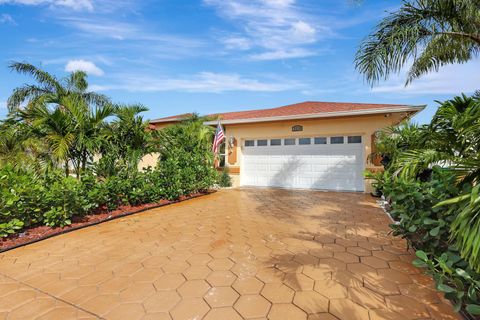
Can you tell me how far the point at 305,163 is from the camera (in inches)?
397

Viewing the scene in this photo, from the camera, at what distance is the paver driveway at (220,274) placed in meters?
2.18

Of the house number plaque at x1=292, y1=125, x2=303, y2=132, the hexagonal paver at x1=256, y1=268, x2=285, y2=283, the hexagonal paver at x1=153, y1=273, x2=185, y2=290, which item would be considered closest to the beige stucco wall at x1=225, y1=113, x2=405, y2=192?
the house number plaque at x1=292, y1=125, x2=303, y2=132

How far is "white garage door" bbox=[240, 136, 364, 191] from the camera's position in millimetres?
9336

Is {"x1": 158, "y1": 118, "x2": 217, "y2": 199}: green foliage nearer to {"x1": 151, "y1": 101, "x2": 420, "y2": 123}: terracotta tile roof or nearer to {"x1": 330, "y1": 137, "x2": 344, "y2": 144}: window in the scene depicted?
{"x1": 151, "y1": 101, "x2": 420, "y2": 123}: terracotta tile roof

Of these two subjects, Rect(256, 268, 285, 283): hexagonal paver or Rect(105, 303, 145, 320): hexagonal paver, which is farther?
Rect(256, 268, 285, 283): hexagonal paver

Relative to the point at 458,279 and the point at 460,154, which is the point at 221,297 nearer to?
the point at 458,279

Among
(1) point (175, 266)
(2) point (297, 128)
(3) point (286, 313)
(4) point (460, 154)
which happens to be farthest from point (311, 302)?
(2) point (297, 128)

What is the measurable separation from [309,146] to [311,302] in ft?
27.3

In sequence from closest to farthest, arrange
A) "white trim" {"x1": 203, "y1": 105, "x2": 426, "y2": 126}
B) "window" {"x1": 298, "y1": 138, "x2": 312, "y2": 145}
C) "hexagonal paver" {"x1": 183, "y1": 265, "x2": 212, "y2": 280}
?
"hexagonal paver" {"x1": 183, "y1": 265, "x2": 212, "y2": 280} < "white trim" {"x1": 203, "y1": 105, "x2": 426, "y2": 126} < "window" {"x1": 298, "y1": 138, "x2": 312, "y2": 145}

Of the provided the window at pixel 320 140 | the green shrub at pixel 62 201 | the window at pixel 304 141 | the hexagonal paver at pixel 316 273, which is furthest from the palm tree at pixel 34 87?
the hexagonal paver at pixel 316 273

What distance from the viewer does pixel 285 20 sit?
24.6ft

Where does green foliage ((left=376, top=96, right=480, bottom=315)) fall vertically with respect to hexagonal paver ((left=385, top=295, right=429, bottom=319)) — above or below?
above

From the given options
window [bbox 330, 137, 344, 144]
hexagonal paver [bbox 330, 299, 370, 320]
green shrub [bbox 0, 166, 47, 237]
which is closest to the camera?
hexagonal paver [bbox 330, 299, 370, 320]

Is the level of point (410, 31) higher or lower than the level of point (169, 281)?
higher
